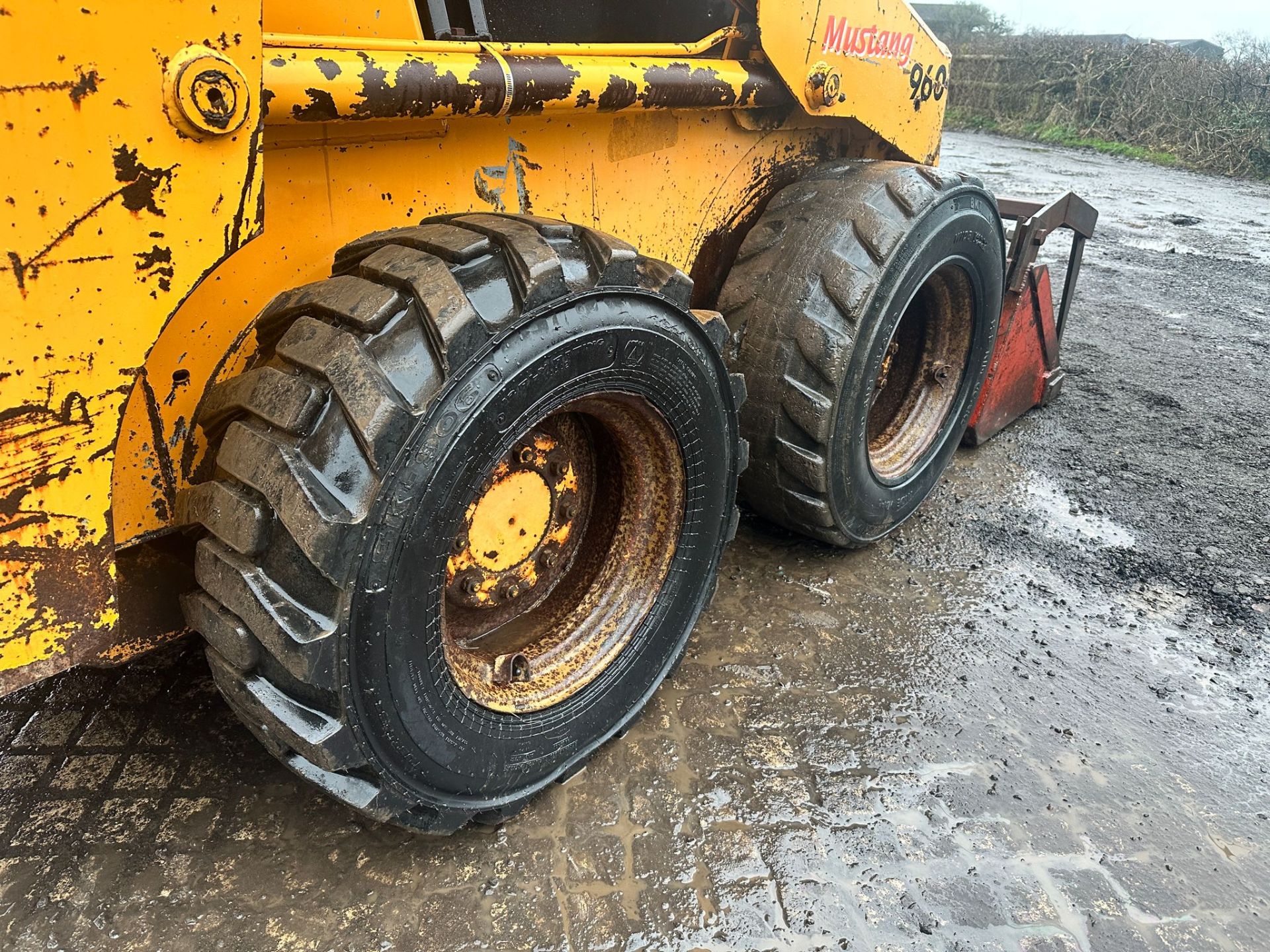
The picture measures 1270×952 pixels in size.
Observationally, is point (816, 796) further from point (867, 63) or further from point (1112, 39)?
point (1112, 39)

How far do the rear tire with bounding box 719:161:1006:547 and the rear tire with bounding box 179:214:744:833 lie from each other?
0.50 metres

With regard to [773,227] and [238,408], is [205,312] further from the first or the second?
[773,227]

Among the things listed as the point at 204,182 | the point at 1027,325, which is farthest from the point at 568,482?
the point at 1027,325

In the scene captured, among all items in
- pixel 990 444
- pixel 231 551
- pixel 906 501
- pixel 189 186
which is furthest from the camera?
pixel 990 444

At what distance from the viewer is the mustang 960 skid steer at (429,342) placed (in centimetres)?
129

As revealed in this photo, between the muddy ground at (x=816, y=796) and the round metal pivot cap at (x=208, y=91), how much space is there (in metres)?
1.52

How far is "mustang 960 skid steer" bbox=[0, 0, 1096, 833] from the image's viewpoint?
1293mm

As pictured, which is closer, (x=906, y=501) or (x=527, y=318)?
(x=527, y=318)

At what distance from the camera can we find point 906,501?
3225mm

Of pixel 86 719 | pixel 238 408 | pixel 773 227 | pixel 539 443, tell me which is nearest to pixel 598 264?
pixel 539 443

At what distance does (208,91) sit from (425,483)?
0.68 m

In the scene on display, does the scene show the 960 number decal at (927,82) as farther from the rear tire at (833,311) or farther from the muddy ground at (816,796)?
the muddy ground at (816,796)

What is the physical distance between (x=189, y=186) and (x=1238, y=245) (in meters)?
9.22

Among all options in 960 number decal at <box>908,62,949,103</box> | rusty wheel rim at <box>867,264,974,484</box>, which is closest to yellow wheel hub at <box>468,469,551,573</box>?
rusty wheel rim at <box>867,264,974,484</box>
